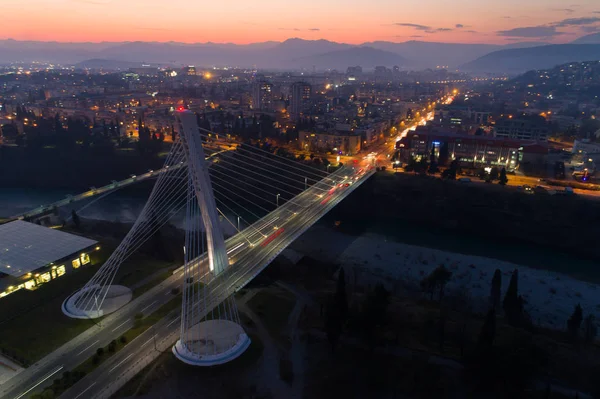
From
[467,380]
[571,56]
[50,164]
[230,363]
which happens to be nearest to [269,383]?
[230,363]

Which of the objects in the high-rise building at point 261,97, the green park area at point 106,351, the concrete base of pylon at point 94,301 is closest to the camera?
the green park area at point 106,351

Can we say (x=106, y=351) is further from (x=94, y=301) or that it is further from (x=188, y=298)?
(x=94, y=301)

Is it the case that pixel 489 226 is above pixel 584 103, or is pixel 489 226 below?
below

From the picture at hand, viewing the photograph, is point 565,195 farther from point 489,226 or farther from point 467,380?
point 467,380

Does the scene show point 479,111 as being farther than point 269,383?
Yes

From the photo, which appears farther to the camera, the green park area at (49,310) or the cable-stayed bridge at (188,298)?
the green park area at (49,310)

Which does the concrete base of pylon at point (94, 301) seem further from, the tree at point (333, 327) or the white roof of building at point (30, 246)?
the tree at point (333, 327)

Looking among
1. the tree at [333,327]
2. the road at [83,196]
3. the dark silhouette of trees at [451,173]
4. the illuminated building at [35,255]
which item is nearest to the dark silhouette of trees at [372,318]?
the tree at [333,327]
